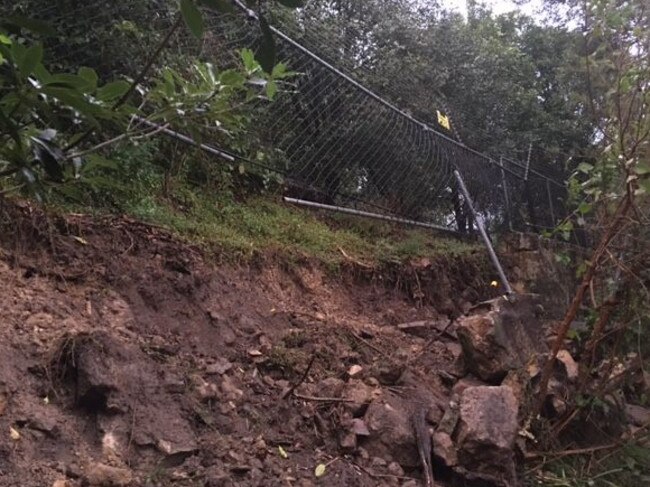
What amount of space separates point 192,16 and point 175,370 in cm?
191

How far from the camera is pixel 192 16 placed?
0.85 meters

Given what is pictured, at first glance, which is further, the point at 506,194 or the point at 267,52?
the point at 506,194

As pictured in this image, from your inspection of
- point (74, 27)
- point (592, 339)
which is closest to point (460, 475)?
point (592, 339)

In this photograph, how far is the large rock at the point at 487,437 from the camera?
2719mm

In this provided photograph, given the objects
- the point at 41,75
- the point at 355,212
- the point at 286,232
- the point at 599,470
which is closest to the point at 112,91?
the point at 41,75

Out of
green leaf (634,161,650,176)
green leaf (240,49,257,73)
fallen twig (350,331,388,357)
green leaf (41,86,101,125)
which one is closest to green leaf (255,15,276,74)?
green leaf (41,86,101,125)

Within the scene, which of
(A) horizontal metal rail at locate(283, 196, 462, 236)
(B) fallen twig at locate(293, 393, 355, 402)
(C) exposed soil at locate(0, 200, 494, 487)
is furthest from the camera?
(A) horizontal metal rail at locate(283, 196, 462, 236)

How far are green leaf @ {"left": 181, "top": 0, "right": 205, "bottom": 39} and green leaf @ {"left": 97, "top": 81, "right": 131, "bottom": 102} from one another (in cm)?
28

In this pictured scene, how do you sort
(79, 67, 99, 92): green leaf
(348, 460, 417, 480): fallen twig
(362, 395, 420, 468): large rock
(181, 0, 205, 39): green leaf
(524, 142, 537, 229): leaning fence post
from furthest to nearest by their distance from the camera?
(524, 142, 537, 229): leaning fence post → (362, 395, 420, 468): large rock → (348, 460, 417, 480): fallen twig → (79, 67, 99, 92): green leaf → (181, 0, 205, 39): green leaf

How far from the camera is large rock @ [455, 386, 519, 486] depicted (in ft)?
8.92

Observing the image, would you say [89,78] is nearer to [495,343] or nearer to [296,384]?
[296,384]

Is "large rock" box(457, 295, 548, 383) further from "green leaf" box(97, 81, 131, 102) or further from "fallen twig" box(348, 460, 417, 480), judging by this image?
"green leaf" box(97, 81, 131, 102)

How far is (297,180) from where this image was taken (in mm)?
4500

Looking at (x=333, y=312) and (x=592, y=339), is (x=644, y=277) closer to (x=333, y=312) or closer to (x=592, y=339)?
(x=592, y=339)
